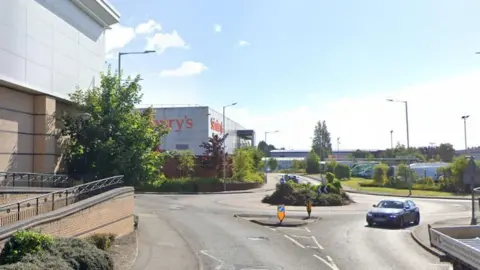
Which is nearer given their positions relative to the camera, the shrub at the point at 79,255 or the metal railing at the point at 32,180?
the shrub at the point at 79,255

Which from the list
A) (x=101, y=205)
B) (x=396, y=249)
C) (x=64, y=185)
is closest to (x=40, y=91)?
(x=64, y=185)

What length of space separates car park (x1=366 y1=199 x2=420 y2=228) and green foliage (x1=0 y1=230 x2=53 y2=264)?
59.5 feet

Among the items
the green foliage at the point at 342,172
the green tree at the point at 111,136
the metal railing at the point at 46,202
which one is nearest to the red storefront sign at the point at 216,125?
the green foliage at the point at 342,172

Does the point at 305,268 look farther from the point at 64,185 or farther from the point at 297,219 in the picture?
the point at 297,219

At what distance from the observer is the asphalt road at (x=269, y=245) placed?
50.4 feet

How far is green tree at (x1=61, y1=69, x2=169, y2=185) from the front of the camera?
21531 mm

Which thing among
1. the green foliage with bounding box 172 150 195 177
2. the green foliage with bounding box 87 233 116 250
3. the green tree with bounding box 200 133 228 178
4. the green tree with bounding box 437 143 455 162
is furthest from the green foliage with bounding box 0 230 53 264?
the green tree with bounding box 437 143 455 162

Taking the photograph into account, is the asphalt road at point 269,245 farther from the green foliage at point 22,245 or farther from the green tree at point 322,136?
the green tree at point 322,136

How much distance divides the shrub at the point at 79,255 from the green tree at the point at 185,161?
46187mm

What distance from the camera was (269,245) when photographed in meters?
18.9

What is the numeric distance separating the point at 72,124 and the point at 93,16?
21.6 ft

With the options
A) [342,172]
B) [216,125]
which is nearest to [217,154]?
[216,125]

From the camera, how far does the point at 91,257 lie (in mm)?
11562

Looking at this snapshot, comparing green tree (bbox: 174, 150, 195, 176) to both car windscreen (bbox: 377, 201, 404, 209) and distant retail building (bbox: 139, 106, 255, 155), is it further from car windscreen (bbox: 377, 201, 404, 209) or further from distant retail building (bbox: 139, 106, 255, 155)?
car windscreen (bbox: 377, 201, 404, 209)
